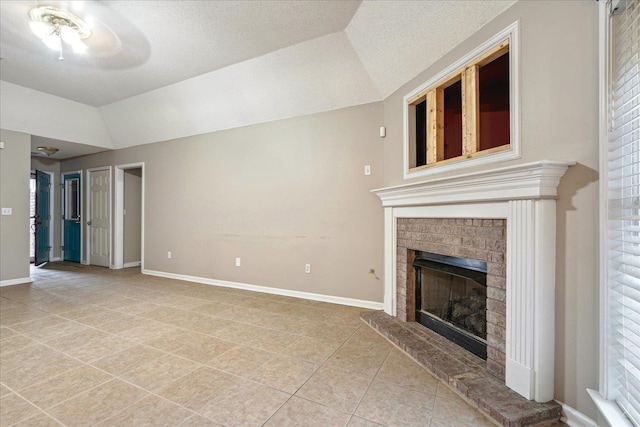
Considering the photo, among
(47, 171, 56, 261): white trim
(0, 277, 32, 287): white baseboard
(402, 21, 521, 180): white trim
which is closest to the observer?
(402, 21, 521, 180): white trim

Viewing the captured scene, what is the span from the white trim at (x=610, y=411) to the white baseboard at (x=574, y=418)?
0.16 metres

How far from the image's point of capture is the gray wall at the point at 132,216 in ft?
19.8

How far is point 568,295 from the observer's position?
5.21ft

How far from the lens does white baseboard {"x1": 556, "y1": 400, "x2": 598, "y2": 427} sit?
4.84 ft

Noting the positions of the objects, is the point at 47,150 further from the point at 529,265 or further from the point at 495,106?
the point at 529,265

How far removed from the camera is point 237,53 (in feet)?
10.7

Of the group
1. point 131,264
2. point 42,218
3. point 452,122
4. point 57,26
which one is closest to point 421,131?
point 452,122

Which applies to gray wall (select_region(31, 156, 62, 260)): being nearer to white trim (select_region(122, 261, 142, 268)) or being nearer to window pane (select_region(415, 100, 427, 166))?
white trim (select_region(122, 261, 142, 268))

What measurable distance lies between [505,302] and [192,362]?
2.22 metres

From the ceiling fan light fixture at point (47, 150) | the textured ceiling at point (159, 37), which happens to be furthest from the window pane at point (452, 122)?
the ceiling fan light fixture at point (47, 150)

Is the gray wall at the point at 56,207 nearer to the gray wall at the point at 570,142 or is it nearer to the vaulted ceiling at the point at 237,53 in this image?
the vaulted ceiling at the point at 237,53

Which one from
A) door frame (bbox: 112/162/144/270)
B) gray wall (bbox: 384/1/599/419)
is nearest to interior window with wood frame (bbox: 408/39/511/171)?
gray wall (bbox: 384/1/599/419)

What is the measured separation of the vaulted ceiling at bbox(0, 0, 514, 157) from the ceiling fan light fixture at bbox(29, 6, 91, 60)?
0.22 feet

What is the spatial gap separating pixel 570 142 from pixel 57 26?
409 cm
